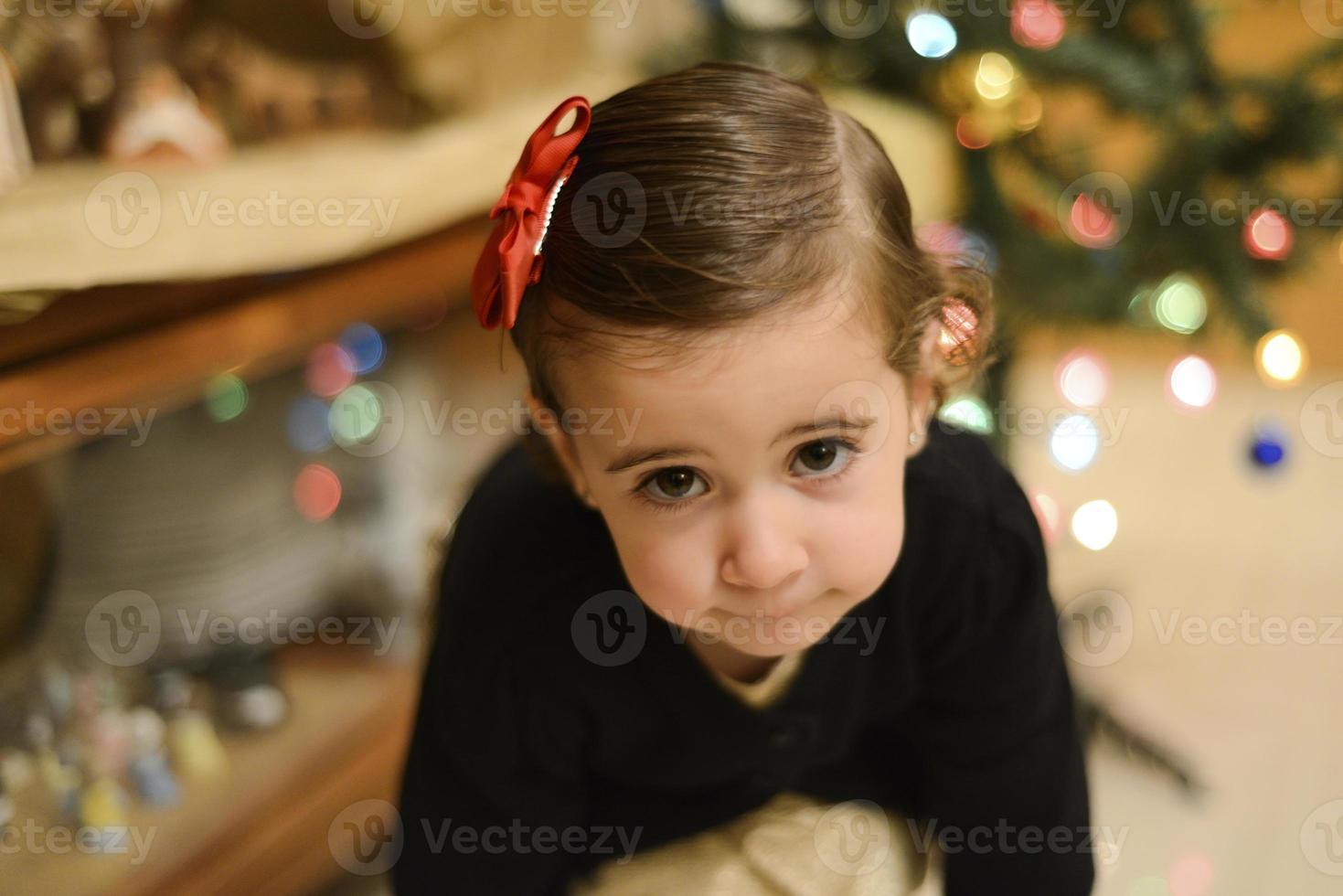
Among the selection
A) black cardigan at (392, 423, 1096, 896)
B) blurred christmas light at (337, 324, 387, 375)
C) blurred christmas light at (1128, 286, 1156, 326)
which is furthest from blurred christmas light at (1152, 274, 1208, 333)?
blurred christmas light at (337, 324, 387, 375)

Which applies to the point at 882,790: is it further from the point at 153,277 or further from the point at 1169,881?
the point at 153,277

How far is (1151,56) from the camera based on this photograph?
1141 mm

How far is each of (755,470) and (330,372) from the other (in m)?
0.89

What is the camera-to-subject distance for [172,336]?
2.98ft

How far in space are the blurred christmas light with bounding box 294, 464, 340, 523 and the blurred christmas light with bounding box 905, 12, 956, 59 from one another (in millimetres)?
853

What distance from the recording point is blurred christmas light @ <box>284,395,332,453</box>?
131 cm

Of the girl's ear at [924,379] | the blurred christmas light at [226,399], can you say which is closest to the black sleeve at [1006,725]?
the girl's ear at [924,379]

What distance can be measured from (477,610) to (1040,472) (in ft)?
3.74

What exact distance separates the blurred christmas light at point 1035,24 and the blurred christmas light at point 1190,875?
83cm

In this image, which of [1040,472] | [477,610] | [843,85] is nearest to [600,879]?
[477,610]

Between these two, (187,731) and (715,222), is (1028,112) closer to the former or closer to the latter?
(715,222)

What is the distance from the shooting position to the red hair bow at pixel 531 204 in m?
0.58

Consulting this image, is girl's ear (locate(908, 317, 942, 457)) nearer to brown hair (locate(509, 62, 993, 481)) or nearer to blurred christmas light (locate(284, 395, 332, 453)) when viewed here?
brown hair (locate(509, 62, 993, 481))

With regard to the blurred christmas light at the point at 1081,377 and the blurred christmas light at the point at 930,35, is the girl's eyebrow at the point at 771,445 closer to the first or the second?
the blurred christmas light at the point at 930,35
